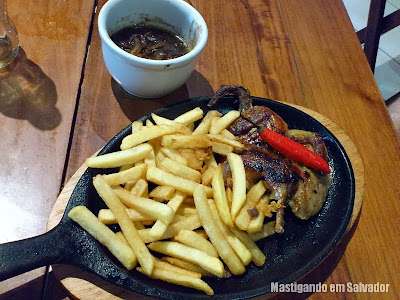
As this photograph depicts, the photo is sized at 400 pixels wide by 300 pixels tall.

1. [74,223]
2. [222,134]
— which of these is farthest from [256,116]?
[74,223]

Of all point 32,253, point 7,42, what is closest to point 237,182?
point 32,253

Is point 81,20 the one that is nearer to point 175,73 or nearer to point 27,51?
point 27,51

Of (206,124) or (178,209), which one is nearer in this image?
(178,209)

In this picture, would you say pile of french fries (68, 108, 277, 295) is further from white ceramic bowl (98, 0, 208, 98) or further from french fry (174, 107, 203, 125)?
white ceramic bowl (98, 0, 208, 98)

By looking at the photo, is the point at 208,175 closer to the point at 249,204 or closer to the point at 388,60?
the point at 249,204

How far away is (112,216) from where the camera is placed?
1609 millimetres

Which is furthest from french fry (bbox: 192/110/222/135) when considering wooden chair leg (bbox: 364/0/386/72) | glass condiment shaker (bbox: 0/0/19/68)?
wooden chair leg (bbox: 364/0/386/72)

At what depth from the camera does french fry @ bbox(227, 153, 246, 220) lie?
1.63 meters

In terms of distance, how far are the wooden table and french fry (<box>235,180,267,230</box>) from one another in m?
0.43

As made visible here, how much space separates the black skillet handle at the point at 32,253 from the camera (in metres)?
1.41

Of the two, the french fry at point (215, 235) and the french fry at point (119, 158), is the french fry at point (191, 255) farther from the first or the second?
the french fry at point (119, 158)

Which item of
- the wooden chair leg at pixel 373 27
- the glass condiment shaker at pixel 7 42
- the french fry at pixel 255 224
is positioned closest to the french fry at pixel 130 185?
the french fry at pixel 255 224

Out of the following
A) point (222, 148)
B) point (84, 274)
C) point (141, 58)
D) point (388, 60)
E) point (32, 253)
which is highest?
point (141, 58)

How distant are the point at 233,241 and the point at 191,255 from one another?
0.20m
